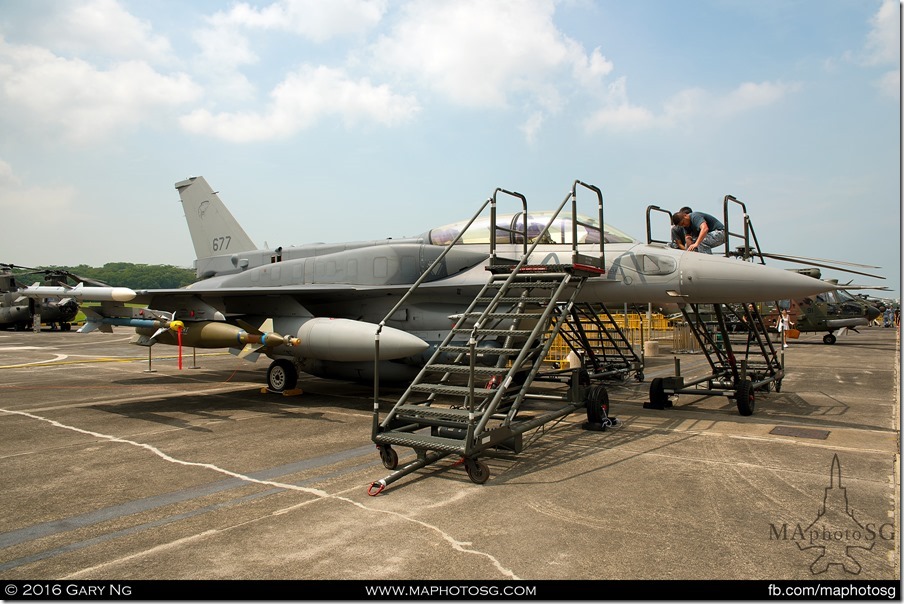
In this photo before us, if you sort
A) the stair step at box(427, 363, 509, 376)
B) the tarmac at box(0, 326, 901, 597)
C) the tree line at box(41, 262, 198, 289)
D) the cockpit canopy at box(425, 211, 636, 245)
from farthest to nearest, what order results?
the tree line at box(41, 262, 198, 289) < the cockpit canopy at box(425, 211, 636, 245) < the stair step at box(427, 363, 509, 376) < the tarmac at box(0, 326, 901, 597)

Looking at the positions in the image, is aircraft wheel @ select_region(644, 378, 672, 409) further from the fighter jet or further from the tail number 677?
the tail number 677

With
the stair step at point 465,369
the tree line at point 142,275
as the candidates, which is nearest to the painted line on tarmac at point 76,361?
the stair step at point 465,369

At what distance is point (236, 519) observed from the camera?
14.5 feet

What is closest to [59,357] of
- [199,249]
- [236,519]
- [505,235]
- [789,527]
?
[199,249]

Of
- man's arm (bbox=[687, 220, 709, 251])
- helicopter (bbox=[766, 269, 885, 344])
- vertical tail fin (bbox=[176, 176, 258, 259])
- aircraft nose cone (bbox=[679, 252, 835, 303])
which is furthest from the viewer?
helicopter (bbox=[766, 269, 885, 344])

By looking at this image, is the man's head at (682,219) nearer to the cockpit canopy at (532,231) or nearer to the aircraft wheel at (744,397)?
the cockpit canopy at (532,231)

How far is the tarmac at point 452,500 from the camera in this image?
11.8ft

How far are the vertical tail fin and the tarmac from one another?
28.1ft

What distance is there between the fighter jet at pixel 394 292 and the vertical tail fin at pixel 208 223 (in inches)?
185

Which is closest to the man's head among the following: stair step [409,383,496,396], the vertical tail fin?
stair step [409,383,496,396]

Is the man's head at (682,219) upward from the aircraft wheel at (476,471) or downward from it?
upward

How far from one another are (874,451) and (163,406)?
10462mm

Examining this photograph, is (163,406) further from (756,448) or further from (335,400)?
(756,448)

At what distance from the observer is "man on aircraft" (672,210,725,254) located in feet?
29.6
